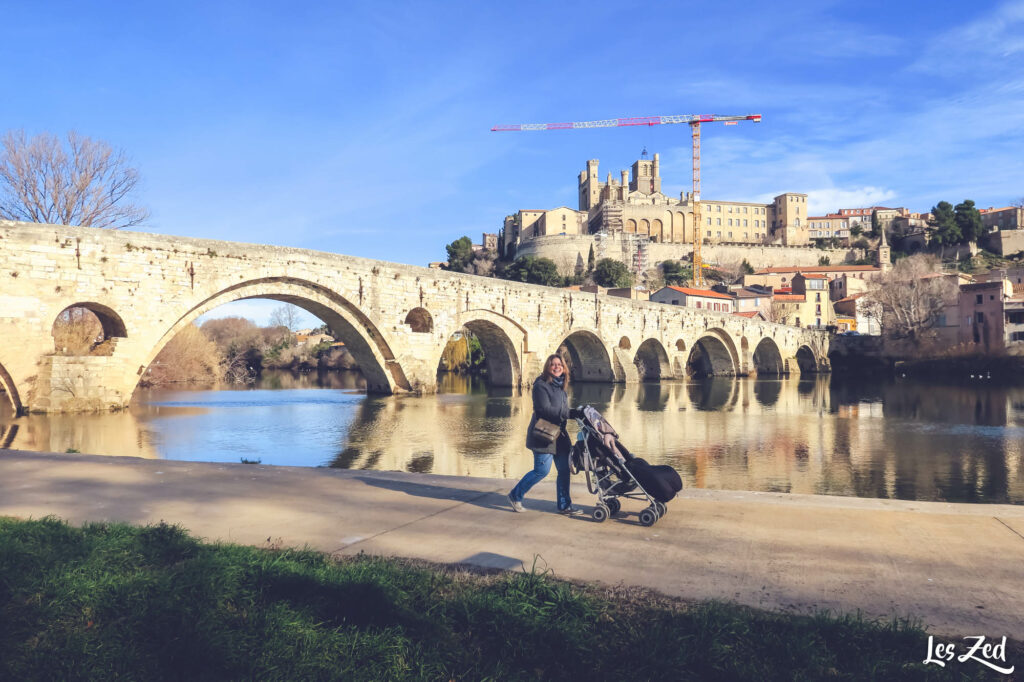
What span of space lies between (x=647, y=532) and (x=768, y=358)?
61877 millimetres

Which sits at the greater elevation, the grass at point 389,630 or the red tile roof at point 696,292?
the red tile roof at point 696,292

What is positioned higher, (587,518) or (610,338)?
(610,338)

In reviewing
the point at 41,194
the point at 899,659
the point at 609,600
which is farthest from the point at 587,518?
the point at 41,194

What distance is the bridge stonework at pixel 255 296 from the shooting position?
708 inches

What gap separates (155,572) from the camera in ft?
13.5

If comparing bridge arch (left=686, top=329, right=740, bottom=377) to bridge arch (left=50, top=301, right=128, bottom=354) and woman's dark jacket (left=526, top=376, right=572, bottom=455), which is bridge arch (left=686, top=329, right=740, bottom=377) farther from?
woman's dark jacket (left=526, top=376, right=572, bottom=455)

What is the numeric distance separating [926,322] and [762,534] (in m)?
61.0

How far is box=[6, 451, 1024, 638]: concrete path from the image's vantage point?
3961mm

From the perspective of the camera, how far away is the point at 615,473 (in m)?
6.19

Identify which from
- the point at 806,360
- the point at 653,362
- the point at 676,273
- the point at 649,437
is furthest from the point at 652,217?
the point at 649,437

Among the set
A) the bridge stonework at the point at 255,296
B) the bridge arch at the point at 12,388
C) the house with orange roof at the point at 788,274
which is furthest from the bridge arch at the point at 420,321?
the house with orange roof at the point at 788,274

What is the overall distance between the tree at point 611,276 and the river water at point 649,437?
5491 cm

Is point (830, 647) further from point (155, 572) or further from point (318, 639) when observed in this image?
point (155, 572)

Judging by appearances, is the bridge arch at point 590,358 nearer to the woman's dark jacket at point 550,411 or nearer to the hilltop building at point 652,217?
the woman's dark jacket at point 550,411
